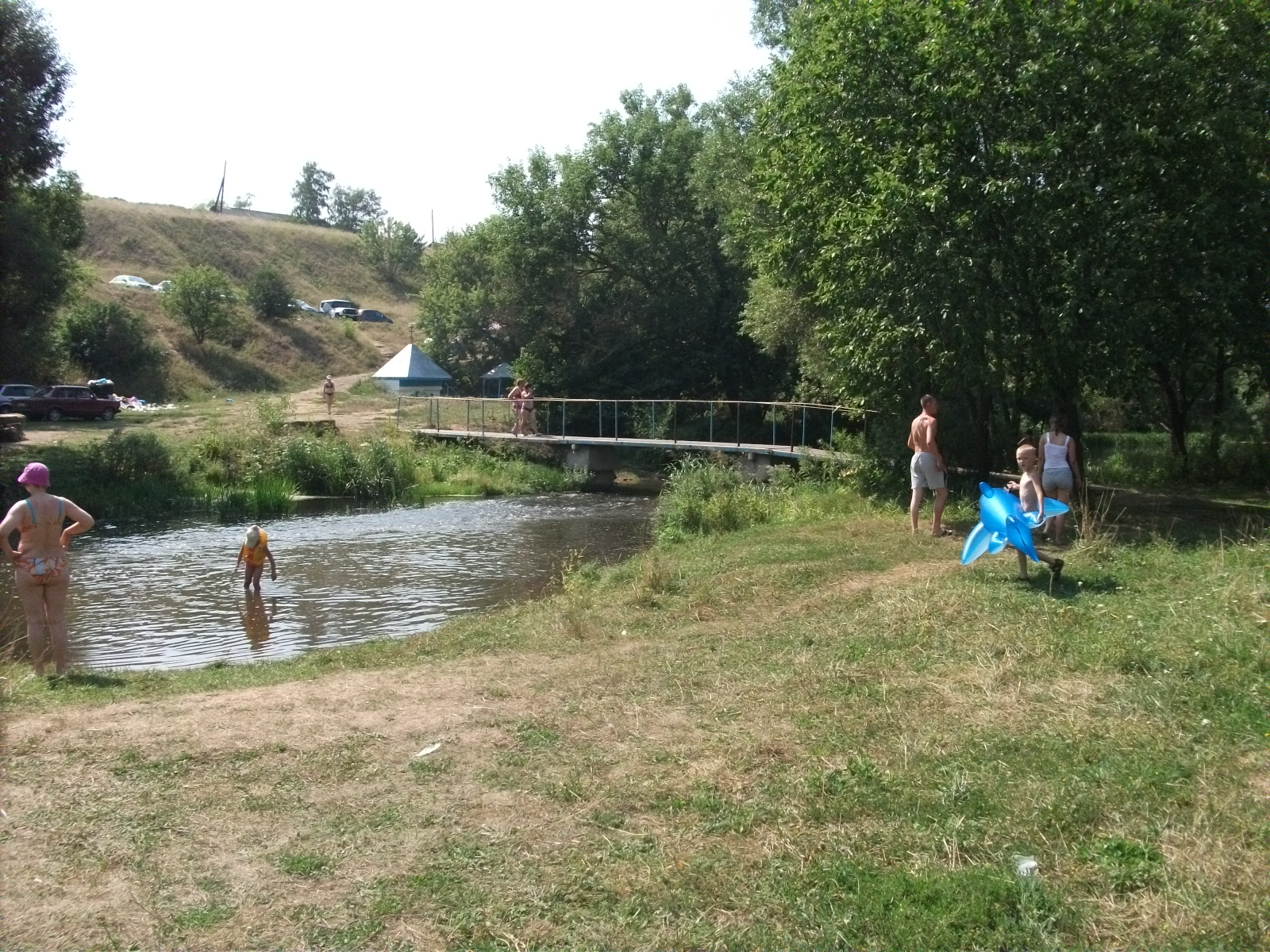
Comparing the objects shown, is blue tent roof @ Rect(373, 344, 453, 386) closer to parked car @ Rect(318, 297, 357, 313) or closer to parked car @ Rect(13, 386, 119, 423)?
parked car @ Rect(13, 386, 119, 423)

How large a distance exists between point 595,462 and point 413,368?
46.2 feet

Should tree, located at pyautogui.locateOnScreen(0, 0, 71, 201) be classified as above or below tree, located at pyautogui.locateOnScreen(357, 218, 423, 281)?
below

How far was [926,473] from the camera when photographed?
14.7 meters

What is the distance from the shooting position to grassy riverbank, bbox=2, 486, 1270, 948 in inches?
184

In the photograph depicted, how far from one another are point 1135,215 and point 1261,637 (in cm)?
881

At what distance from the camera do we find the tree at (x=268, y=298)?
63.4 metres

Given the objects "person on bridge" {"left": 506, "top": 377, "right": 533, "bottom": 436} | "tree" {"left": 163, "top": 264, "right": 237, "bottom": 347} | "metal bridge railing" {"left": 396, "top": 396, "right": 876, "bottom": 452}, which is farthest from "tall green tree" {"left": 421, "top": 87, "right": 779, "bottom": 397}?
"tree" {"left": 163, "top": 264, "right": 237, "bottom": 347}

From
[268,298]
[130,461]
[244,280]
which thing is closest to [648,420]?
[130,461]

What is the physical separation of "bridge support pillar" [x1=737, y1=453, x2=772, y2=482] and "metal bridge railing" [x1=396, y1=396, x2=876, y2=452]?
562mm

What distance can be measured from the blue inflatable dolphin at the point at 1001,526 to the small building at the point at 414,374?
36.8m

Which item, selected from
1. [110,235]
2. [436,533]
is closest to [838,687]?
[436,533]

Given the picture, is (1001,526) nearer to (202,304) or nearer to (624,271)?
(624,271)

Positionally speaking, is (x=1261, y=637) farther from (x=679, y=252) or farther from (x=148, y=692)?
(x=679, y=252)

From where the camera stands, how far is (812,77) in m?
17.7
